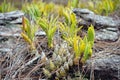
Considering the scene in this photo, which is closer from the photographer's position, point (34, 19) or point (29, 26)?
point (29, 26)

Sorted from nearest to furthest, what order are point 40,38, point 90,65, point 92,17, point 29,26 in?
point 90,65, point 29,26, point 40,38, point 92,17

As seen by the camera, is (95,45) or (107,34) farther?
(107,34)

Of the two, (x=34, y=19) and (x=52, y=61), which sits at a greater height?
(x=34, y=19)

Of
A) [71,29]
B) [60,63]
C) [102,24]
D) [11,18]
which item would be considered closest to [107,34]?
[102,24]

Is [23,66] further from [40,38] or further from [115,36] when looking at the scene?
[115,36]

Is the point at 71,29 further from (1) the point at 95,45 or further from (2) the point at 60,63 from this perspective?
(2) the point at 60,63

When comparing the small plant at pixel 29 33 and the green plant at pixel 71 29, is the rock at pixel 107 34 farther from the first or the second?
the small plant at pixel 29 33

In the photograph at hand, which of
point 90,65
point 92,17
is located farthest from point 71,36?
point 92,17

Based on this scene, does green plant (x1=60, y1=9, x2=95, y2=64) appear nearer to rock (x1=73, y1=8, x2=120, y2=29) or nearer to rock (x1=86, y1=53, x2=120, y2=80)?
rock (x1=86, y1=53, x2=120, y2=80)
